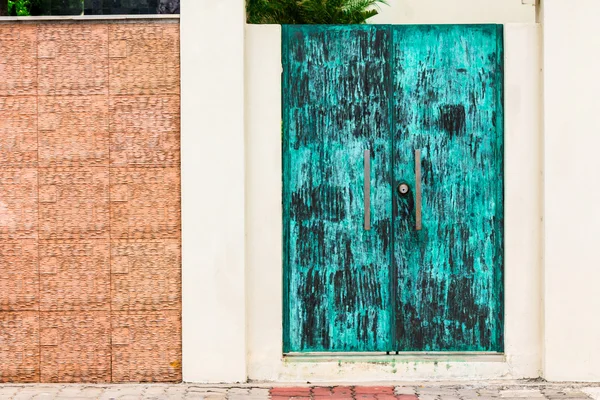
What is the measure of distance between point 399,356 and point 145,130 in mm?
2165

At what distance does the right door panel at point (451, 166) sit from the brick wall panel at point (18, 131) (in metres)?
2.30

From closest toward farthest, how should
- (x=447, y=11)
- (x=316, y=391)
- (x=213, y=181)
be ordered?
(x=316, y=391)
(x=213, y=181)
(x=447, y=11)

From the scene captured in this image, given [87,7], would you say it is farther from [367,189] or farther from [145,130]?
[367,189]

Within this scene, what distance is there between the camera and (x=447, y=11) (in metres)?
8.90

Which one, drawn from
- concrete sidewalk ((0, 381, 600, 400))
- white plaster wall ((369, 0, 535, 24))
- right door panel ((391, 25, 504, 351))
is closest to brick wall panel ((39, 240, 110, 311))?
concrete sidewalk ((0, 381, 600, 400))

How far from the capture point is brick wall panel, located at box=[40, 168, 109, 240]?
561 cm

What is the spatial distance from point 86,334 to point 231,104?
1724 millimetres

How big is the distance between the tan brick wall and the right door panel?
4.77 ft

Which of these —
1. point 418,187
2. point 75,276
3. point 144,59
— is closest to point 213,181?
point 144,59

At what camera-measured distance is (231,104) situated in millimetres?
5527
